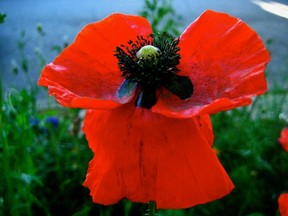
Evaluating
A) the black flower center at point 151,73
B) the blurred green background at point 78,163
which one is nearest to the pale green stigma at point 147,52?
the black flower center at point 151,73

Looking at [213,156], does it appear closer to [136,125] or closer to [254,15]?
[136,125]

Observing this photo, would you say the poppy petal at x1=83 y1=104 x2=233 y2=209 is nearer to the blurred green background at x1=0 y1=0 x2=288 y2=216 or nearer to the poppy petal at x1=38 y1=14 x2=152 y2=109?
the poppy petal at x1=38 y1=14 x2=152 y2=109

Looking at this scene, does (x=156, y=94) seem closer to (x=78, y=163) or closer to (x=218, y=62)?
(x=218, y=62)

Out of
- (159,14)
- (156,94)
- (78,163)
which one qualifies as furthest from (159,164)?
(159,14)

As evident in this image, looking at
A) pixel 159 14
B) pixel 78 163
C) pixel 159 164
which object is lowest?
pixel 78 163

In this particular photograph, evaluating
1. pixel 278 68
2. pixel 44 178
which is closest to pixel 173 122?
pixel 44 178

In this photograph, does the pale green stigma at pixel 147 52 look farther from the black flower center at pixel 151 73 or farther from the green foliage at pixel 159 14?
the green foliage at pixel 159 14

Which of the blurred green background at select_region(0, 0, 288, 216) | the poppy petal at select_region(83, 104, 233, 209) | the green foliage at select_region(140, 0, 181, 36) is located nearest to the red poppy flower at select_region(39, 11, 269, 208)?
the poppy petal at select_region(83, 104, 233, 209)
